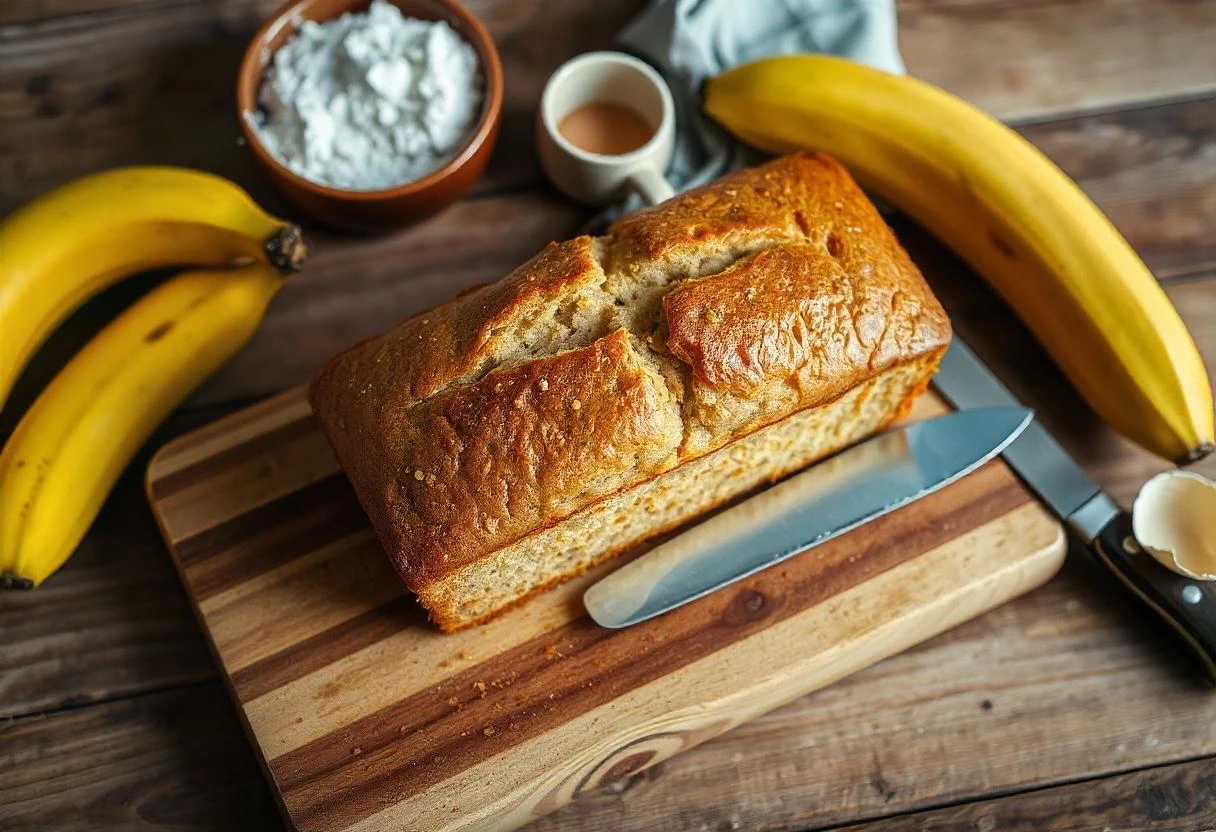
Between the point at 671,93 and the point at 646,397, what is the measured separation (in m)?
1.19

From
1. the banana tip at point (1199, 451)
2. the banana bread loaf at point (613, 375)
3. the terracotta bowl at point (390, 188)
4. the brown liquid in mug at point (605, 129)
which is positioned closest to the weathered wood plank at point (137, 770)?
the banana bread loaf at point (613, 375)

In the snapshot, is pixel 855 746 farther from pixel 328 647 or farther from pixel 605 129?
pixel 605 129

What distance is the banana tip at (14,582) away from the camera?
7.16 ft

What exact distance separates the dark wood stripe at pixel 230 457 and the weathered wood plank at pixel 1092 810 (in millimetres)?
1548

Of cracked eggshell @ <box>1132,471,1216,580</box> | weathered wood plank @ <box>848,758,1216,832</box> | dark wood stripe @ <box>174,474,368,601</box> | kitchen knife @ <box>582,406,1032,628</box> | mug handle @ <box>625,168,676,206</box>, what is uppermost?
mug handle @ <box>625,168,676,206</box>

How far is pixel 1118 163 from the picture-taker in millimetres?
2820

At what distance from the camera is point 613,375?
6.40 ft

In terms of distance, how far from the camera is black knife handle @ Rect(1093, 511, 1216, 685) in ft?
7.18

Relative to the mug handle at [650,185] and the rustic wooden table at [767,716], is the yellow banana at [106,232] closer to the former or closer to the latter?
the rustic wooden table at [767,716]

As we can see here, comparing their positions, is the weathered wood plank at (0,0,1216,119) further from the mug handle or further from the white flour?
the mug handle

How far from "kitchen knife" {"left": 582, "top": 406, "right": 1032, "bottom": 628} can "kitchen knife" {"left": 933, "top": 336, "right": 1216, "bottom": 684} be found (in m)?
0.08

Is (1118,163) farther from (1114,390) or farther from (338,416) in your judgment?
(338,416)

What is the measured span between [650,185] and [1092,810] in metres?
1.75

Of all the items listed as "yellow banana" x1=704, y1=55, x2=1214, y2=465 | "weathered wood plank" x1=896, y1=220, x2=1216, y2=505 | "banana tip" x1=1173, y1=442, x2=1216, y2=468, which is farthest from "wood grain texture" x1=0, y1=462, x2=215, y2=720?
"banana tip" x1=1173, y1=442, x2=1216, y2=468
